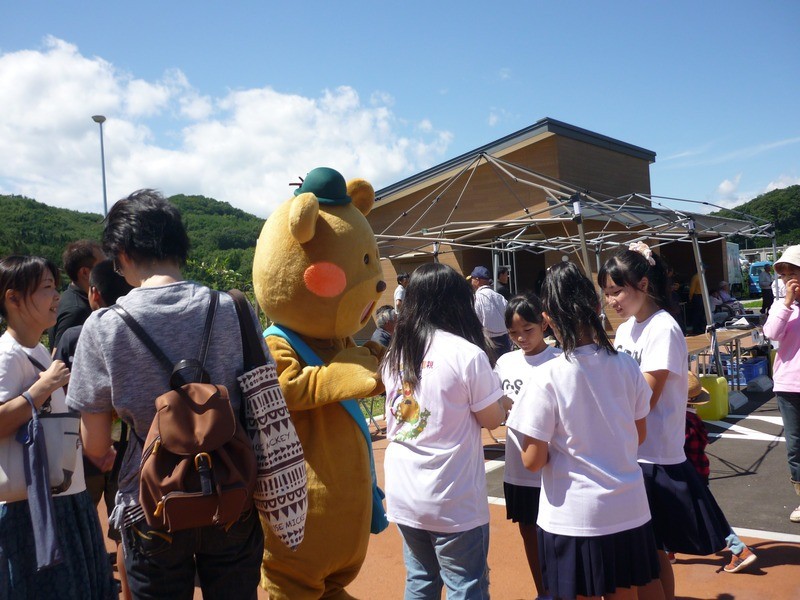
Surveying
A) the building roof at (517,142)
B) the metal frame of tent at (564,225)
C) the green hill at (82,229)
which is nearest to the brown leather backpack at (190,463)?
the metal frame of tent at (564,225)

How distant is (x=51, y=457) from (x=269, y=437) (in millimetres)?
1105

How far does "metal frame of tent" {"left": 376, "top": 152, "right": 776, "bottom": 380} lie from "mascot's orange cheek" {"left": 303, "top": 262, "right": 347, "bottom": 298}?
389cm

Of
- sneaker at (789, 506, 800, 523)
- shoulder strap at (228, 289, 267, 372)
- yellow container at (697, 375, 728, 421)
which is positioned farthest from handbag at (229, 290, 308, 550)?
yellow container at (697, 375, 728, 421)

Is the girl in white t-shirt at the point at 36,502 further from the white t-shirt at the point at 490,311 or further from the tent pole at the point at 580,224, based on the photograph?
the white t-shirt at the point at 490,311

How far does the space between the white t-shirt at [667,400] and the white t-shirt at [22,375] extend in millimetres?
2586

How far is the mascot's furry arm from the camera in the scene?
2619 mm

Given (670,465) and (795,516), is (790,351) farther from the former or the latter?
(670,465)

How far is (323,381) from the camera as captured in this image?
2631 mm

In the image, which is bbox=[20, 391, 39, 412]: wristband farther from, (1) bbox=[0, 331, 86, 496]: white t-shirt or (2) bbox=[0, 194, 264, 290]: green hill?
(2) bbox=[0, 194, 264, 290]: green hill

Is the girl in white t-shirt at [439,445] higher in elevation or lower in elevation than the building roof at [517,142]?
lower

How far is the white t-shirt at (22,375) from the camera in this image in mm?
2492

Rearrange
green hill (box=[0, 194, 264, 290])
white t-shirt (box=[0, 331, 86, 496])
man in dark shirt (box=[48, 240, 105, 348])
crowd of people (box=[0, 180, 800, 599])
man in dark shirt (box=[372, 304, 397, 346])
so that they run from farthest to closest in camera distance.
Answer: green hill (box=[0, 194, 264, 290]) → man in dark shirt (box=[372, 304, 397, 346]) → man in dark shirt (box=[48, 240, 105, 348]) → white t-shirt (box=[0, 331, 86, 496]) → crowd of people (box=[0, 180, 800, 599])

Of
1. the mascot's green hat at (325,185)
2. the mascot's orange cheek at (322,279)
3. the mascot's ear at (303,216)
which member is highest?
the mascot's green hat at (325,185)

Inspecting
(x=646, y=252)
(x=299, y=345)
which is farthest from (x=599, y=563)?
(x=646, y=252)
